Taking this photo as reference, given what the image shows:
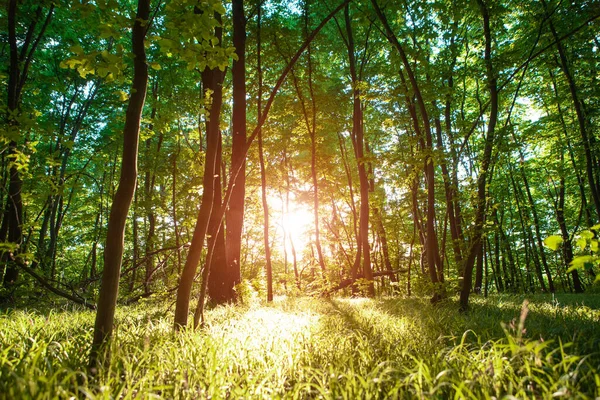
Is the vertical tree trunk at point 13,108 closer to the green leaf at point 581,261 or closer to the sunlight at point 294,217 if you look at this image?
the green leaf at point 581,261

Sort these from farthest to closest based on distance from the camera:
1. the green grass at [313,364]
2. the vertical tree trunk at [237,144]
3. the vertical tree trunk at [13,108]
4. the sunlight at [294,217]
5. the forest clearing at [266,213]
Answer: the sunlight at [294,217] → the vertical tree trunk at [237,144] → the vertical tree trunk at [13,108] → the forest clearing at [266,213] → the green grass at [313,364]

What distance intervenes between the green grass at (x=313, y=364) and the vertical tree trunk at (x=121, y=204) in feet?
0.64

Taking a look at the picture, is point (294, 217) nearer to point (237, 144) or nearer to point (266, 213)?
point (266, 213)

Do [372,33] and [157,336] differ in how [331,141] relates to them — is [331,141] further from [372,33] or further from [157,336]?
[157,336]

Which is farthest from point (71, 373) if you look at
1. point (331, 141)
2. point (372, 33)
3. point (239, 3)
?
point (331, 141)

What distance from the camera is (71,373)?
1.50 meters

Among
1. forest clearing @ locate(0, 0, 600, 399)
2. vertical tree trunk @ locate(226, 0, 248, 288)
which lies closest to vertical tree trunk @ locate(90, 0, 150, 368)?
forest clearing @ locate(0, 0, 600, 399)

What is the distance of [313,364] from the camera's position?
227 cm

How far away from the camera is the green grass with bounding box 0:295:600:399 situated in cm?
159

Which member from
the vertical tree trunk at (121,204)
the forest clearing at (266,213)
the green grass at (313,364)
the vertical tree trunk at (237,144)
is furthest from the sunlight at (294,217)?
the vertical tree trunk at (121,204)

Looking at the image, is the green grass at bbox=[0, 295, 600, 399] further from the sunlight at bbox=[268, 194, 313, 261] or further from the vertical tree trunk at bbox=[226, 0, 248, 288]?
the sunlight at bbox=[268, 194, 313, 261]

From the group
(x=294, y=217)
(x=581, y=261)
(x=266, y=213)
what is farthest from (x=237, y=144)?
(x=294, y=217)

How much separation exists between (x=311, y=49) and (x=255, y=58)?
207 centimetres

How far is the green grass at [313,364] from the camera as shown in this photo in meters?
1.59
